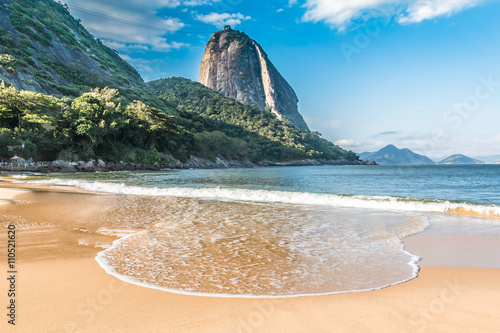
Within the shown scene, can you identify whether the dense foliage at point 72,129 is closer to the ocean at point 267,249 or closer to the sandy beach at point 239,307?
the ocean at point 267,249

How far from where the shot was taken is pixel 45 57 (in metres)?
81.2

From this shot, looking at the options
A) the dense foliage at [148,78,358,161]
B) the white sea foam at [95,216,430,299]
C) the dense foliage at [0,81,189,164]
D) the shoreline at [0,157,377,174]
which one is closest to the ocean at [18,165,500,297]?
the white sea foam at [95,216,430,299]

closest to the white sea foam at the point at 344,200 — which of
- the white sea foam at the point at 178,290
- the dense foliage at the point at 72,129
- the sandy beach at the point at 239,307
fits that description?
the white sea foam at the point at 178,290

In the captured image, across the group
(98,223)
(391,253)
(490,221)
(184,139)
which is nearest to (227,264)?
(391,253)

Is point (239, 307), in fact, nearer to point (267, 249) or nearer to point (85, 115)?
point (267, 249)

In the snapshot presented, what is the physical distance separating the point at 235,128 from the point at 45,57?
78651 mm

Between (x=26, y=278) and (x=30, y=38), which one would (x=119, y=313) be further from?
(x=30, y=38)

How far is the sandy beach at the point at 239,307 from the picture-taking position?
2580 millimetres

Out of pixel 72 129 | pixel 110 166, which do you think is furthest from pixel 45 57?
pixel 110 166

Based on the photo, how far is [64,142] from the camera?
1813 inches

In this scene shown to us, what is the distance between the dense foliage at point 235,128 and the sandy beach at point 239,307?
8642cm

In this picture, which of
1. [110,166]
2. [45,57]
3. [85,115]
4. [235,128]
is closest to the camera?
[85,115]

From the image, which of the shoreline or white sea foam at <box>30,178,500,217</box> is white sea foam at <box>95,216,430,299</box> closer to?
white sea foam at <box>30,178,500,217</box>

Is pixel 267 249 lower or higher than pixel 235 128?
lower
